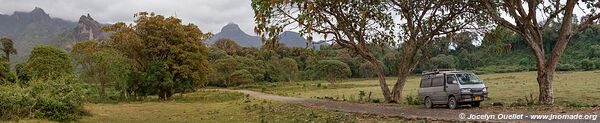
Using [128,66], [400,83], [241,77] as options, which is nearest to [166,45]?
[128,66]

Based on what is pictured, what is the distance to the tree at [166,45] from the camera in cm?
4131

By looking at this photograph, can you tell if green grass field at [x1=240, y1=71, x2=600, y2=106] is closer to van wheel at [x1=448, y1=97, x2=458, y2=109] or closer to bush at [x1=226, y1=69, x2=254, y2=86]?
bush at [x1=226, y1=69, x2=254, y2=86]

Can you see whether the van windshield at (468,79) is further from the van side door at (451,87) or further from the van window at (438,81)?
the van window at (438,81)

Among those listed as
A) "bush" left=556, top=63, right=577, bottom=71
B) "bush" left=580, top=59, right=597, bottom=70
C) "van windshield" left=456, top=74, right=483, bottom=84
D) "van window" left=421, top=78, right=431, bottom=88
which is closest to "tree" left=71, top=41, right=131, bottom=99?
A: "van window" left=421, top=78, right=431, bottom=88

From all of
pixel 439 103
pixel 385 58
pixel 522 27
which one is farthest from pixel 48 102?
pixel 385 58

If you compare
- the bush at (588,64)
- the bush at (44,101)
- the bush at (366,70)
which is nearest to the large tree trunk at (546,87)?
the bush at (44,101)

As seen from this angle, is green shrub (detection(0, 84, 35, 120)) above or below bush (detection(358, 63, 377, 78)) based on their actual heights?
below

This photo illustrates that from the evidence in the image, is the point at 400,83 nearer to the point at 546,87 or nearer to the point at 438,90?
the point at 438,90

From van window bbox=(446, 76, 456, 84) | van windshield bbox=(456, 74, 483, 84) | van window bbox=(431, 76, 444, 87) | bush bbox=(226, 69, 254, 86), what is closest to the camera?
van windshield bbox=(456, 74, 483, 84)

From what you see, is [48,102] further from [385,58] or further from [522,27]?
[385,58]

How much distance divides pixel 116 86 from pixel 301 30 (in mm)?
24616

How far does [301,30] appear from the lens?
24.4 metres

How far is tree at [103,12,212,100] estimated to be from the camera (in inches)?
1626

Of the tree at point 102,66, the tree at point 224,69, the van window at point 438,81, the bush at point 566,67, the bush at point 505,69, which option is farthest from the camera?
the bush at point 505,69
